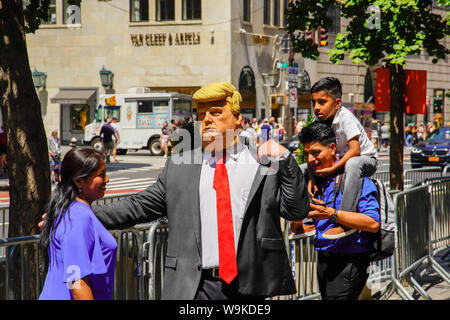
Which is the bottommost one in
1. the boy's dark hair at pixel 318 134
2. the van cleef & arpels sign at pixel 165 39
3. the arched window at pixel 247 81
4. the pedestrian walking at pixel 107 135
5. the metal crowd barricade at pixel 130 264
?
the pedestrian walking at pixel 107 135

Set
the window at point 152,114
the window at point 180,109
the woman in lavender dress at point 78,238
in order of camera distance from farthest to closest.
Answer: the window at point 180,109 < the window at point 152,114 < the woman in lavender dress at point 78,238

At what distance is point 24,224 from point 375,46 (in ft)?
16.6

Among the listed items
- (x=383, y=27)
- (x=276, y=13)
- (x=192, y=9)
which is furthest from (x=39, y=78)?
(x=383, y=27)

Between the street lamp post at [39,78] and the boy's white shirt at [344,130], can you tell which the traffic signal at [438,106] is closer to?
the street lamp post at [39,78]

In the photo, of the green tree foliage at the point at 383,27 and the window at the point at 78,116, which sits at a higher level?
the green tree foliage at the point at 383,27

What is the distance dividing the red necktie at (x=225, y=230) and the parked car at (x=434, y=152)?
72.5 feet

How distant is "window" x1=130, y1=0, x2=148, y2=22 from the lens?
38.9 meters

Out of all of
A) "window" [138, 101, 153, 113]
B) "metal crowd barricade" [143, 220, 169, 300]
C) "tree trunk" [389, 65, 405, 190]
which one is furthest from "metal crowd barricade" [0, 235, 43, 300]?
"window" [138, 101, 153, 113]

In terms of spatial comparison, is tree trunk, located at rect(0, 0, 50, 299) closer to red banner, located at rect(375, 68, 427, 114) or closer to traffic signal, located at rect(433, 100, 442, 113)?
red banner, located at rect(375, 68, 427, 114)

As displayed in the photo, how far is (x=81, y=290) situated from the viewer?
2832 mm

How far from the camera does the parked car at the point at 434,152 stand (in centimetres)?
2439

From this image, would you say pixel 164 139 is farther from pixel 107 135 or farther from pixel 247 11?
pixel 247 11

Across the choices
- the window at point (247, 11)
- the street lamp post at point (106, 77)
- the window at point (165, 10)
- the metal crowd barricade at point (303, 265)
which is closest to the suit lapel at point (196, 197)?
the metal crowd barricade at point (303, 265)

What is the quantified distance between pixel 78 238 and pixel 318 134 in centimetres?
164
